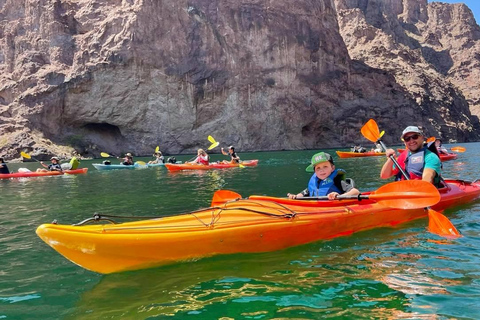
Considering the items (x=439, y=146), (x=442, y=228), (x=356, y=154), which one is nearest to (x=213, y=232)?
(x=442, y=228)

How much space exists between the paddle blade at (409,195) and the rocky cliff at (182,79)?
42.0 meters

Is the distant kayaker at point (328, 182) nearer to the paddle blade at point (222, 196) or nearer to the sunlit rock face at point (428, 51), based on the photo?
the paddle blade at point (222, 196)

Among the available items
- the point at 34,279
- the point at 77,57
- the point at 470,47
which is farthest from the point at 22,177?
the point at 470,47

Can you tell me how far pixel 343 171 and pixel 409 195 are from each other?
1.16m

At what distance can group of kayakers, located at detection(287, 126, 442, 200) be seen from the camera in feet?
21.3

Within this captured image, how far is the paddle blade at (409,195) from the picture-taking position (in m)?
5.73

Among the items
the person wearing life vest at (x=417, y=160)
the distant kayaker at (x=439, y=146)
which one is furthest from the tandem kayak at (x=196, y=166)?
the person wearing life vest at (x=417, y=160)

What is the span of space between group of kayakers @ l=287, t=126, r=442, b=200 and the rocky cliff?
134ft

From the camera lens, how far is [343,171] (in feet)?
21.7

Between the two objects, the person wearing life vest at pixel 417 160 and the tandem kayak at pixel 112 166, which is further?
the tandem kayak at pixel 112 166

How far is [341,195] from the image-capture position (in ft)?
20.7

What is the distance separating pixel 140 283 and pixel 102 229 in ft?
2.58

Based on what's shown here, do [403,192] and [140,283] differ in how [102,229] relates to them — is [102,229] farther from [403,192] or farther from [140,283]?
[403,192]

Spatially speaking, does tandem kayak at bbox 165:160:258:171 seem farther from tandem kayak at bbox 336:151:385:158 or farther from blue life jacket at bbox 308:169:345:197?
blue life jacket at bbox 308:169:345:197
